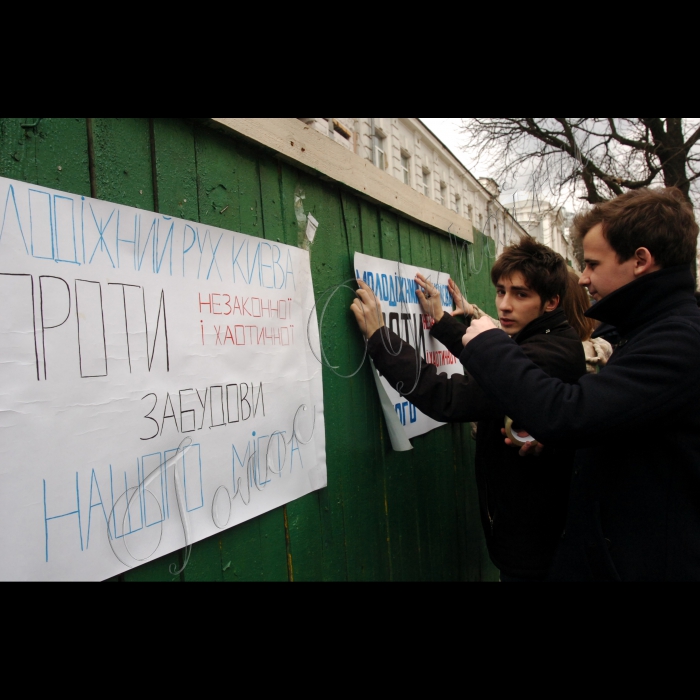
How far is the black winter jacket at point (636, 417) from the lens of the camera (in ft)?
3.64

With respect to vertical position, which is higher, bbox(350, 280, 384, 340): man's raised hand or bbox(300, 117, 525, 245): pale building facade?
bbox(300, 117, 525, 245): pale building facade

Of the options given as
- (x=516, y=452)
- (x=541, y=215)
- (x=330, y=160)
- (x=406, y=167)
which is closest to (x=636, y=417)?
(x=516, y=452)

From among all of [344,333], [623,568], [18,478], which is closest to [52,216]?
[18,478]

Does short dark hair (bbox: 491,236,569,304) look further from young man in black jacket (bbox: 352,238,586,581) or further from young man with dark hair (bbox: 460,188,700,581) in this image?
young man with dark hair (bbox: 460,188,700,581)

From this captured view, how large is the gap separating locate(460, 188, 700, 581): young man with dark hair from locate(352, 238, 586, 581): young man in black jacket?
352 millimetres

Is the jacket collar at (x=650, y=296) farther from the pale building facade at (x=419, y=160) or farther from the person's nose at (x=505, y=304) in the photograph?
the pale building facade at (x=419, y=160)

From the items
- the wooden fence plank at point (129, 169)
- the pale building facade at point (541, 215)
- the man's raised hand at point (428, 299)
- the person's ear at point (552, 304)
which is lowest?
the person's ear at point (552, 304)

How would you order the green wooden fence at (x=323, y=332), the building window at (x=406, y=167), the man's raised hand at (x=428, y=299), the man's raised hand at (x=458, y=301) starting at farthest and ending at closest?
the building window at (x=406, y=167)
the man's raised hand at (x=458, y=301)
the man's raised hand at (x=428, y=299)
the green wooden fence at (x=323, y=332)

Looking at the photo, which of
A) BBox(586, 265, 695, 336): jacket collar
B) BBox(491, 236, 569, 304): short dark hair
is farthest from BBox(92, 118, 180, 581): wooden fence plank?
BBox(491, 236, 569, 304): short dark hair

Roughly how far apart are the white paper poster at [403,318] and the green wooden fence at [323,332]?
2.5 inches

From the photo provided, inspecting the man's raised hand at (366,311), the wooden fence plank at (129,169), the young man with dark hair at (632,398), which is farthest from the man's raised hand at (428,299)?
the wooden fence plank at (129,169)

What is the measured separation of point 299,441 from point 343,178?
1.02 m

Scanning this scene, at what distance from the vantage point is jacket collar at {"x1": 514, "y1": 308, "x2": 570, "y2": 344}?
1858 millimetres

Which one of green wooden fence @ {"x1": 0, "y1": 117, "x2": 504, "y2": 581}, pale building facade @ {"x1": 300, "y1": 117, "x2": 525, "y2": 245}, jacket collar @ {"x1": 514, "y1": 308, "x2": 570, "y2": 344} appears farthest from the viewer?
pale building facade @ {"x1": 300, "y1": 117, "x2": 525, "y2": 245}
